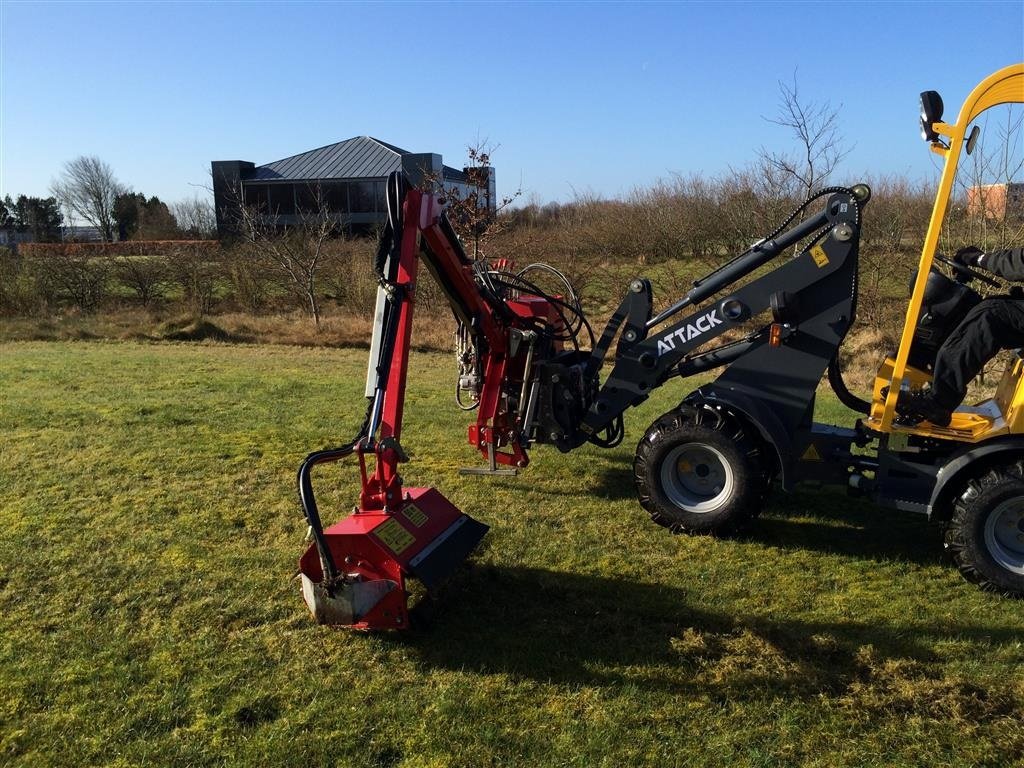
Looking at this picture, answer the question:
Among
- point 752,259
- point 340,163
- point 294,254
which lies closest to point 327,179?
point 340,163

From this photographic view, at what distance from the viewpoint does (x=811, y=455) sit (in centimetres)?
513

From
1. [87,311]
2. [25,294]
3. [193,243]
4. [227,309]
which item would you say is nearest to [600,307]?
[227,309]

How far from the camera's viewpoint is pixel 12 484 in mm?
6145

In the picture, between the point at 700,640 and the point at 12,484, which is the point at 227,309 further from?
the point at 700,640

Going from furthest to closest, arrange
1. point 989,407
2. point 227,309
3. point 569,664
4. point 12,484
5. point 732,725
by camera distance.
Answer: point 227,309 < point 12,484 < point 989,407 < point 569,664 < point 732,725

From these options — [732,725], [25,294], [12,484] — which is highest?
[25,294]

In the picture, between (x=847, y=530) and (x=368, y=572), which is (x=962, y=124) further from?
(x=368, y=572)

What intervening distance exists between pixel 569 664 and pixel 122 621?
2.33 meters

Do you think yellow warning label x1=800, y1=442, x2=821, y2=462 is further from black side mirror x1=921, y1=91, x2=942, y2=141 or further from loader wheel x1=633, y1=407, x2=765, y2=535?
black side mirror x1=921, y1=91, x2=942, y2=141

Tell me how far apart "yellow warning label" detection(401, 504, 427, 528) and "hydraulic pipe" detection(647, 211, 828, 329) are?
7.83 ft

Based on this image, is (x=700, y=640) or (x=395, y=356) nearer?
(x=700, y=640)

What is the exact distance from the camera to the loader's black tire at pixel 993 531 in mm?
4324

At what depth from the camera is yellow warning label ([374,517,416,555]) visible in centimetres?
387

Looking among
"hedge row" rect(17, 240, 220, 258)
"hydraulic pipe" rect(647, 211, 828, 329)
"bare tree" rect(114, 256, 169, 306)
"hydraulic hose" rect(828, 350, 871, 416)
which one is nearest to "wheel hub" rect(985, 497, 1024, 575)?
"hydraulic hose" rect(828, 350, 871, 416)
